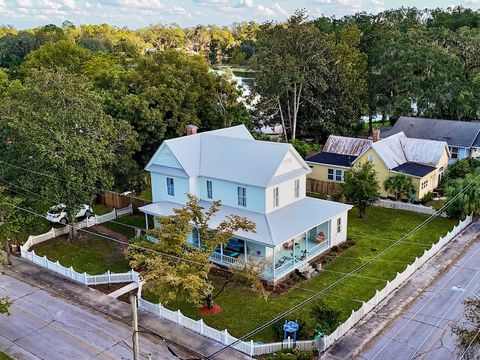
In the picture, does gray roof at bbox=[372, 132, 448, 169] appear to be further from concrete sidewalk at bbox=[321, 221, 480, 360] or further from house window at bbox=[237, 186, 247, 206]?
house window at bbox=[237, 186, 247, 206]

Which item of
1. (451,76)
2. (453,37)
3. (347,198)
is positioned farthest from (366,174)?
(453,37)

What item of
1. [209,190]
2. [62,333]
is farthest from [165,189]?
[62,333]

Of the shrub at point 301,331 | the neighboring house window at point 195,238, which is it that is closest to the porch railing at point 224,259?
the neighboring house window at point 195,238

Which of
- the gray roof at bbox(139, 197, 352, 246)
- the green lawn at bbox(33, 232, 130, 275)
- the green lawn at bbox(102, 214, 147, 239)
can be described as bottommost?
the green lawn at bbox(33, 232, 130, 275)

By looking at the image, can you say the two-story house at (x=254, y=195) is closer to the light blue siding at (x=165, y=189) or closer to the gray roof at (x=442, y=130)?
the light blue siding at (x=165, y=189)

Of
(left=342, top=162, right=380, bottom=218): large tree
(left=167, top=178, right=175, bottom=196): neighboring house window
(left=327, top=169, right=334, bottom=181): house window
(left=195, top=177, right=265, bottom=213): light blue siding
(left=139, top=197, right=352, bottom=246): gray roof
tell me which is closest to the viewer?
(left=139, top=197, right=352, bottom=246): gray roof

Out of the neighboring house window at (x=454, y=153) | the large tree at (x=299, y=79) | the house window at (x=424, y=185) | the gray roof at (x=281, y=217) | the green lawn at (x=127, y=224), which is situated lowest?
the green lawn at (x=127, y=224)

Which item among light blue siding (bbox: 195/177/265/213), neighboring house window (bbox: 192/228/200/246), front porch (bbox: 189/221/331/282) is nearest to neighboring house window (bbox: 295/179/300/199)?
front porch (bbox: 189/221/331/282)

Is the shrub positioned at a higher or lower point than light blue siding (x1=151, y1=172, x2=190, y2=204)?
lower
